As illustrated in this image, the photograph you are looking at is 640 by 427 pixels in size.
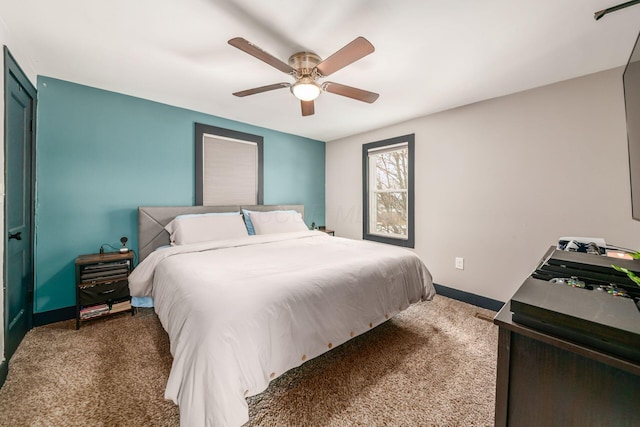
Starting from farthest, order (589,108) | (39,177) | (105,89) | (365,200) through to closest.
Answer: (365,200) < (105,89) < (39,177) < (589,108)

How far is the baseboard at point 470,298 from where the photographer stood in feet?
9.08

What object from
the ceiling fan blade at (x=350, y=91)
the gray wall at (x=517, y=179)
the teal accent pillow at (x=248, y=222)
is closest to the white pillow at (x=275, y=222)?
the teal accent pillow at (x=248, y=222)

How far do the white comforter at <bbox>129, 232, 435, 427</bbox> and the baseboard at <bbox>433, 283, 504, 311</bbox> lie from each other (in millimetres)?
973

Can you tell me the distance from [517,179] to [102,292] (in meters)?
4.30

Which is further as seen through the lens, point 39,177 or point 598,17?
point 39,177

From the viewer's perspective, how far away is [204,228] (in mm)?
2818

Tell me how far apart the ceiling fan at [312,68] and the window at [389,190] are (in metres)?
1.73

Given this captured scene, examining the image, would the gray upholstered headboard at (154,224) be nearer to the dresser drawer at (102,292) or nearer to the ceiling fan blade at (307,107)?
the dresser drawer at (102,292)

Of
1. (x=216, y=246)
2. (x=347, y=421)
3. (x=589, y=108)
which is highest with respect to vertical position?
(x=589, y=108)

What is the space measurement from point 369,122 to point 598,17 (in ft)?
7.59

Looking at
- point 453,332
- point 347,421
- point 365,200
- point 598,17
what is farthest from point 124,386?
point 598,17

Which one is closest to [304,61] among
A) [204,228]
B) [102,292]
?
[204,228]

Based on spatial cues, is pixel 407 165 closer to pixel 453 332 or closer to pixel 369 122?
pixel 369 122

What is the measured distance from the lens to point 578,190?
7.40 ft
